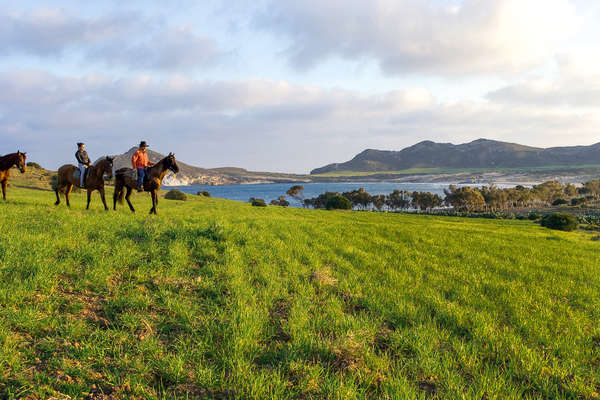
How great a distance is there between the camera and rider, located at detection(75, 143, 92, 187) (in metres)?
15.8

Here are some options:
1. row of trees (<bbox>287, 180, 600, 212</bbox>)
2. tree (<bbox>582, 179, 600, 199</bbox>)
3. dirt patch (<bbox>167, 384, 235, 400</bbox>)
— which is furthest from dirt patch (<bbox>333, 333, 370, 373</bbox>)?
tree (<bbox>582, 179, 600, 199</bbox>)

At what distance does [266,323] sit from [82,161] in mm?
17011

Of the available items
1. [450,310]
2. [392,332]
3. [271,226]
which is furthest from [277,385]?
[271,226]

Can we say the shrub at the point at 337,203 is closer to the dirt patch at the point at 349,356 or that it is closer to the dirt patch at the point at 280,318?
the dirt patch at the point at 280,318

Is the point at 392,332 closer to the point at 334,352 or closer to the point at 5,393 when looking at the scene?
the point at 334,352

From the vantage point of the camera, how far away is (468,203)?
112812 millimetres

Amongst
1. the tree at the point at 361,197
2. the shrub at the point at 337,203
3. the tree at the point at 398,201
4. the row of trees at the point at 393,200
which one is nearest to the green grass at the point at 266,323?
the shrub at the point at 337,203

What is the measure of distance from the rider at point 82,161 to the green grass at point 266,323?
7439mm

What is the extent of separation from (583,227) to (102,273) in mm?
74733

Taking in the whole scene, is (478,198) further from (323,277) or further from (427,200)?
(323,277)

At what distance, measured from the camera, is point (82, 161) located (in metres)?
16.1

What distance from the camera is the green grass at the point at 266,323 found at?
361 centimetres

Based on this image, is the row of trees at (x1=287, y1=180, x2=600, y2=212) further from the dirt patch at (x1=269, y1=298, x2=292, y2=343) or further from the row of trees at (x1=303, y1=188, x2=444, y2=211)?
the dirt patch at (x1=269, y1=298, x2=292, y2=343)

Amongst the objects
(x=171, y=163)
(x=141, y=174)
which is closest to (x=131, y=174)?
(x=141, y=174)
